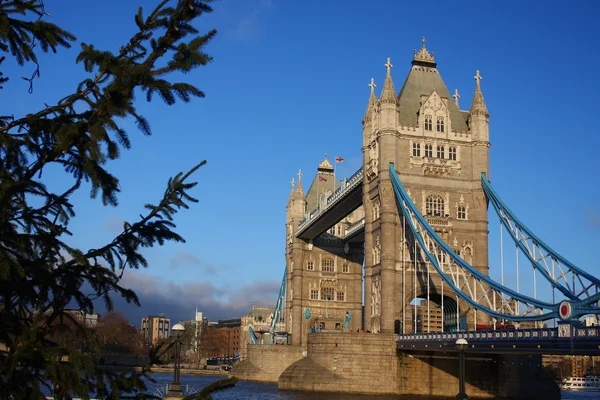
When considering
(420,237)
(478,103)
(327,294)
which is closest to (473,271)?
(420,237)

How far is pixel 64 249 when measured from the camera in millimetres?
8195

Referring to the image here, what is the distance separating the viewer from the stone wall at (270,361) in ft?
258

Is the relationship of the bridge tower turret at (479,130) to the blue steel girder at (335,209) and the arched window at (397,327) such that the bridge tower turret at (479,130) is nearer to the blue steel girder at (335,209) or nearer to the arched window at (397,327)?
the blue steel girder at (335,209)

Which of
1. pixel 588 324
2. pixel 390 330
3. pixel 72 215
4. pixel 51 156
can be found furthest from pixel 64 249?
pixel 390 330

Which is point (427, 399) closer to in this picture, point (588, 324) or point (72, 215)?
point (588, 324)

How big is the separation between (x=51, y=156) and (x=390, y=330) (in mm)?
47703

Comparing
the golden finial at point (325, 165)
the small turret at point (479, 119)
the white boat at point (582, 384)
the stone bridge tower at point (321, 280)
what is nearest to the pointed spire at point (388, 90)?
the small turret at point (479, 119)

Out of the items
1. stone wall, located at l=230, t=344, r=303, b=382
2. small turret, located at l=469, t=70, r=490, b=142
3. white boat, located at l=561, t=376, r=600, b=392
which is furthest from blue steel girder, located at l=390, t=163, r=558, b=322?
white boat, located at l=561, t=376, r=600, b=392

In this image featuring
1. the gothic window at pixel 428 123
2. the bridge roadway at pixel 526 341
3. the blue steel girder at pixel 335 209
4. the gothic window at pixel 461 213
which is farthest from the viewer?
the blue steel girder at pixel 335 209

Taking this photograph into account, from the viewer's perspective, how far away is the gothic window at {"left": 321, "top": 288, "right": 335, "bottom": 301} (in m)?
85.5

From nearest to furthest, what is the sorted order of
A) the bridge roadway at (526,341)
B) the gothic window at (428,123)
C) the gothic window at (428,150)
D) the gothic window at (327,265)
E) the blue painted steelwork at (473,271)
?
the bridge roadway at (526,341) → the blue painted steelwork at (473,271) → the gothic window at (428,150) → the gothic window at (428,123) → the gothic window at (327,265)

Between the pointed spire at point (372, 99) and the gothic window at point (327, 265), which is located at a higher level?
the pointed spire at point (372, 99)

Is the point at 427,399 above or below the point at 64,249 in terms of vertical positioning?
below

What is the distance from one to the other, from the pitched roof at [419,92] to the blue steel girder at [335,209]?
662cm
